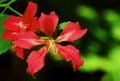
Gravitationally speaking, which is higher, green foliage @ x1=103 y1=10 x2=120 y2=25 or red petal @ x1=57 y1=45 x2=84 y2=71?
red petal @ x1=57 y1=45 x2=84 y2=71

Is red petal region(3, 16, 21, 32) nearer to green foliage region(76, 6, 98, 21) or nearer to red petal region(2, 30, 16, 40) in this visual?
red petal region(2, 30, 16, 40)

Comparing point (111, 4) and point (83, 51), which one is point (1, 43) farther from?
point (111, 4)

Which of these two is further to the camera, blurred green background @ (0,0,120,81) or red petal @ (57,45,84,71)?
blurred green background @ (0,0,120,81)

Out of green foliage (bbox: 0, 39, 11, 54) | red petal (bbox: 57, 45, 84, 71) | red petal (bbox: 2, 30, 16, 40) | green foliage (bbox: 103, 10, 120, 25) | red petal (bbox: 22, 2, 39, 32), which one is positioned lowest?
green foliage (bbox: 103, 10, 120, 25)

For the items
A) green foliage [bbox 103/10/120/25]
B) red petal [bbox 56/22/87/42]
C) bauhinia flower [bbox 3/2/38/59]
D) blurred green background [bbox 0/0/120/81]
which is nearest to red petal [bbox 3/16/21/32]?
bauhinia flower [bbox 3/2/38/59]

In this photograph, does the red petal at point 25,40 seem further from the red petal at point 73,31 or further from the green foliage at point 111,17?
the green foliage at point 111,17

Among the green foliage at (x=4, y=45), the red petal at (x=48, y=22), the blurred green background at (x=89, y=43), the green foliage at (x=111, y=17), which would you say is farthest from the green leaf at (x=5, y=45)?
the green foliage at (x=111, y=17)

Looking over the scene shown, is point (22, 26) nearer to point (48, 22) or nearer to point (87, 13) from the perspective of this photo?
point (48, 22)

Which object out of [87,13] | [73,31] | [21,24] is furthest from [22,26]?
[87,13]
